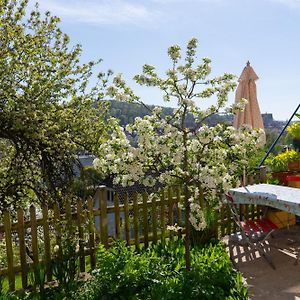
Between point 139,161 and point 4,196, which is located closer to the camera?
point 139,161

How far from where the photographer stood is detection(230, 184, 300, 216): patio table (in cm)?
548

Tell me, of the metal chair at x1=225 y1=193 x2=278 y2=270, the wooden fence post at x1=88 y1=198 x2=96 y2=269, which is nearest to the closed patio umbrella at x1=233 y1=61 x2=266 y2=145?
the metal chair at x1=225 y1=193 x2=278 y2=270

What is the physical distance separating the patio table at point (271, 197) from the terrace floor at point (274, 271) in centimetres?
72

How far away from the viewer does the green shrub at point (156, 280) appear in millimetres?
4160

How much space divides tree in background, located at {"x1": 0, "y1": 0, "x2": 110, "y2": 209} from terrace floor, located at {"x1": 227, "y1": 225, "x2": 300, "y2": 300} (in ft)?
11.8

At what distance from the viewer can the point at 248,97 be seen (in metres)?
8.24

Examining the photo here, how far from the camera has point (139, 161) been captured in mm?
4457

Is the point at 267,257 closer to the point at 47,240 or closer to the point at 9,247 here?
the point at 47,240

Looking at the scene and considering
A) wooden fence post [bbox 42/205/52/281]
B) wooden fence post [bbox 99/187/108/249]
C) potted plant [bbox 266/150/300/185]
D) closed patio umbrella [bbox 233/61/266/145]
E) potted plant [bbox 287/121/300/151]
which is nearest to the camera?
wooden fence post [bbox 42/205/52/281]

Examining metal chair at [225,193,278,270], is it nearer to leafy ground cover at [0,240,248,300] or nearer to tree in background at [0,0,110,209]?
leafy ground cover at [0,240,248,300]

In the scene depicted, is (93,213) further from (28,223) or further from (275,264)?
(275,264)

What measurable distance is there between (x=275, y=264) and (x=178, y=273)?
6.35 feet

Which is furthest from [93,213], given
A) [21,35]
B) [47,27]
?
[47,27]

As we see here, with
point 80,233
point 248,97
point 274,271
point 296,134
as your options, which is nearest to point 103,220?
point 80,233
